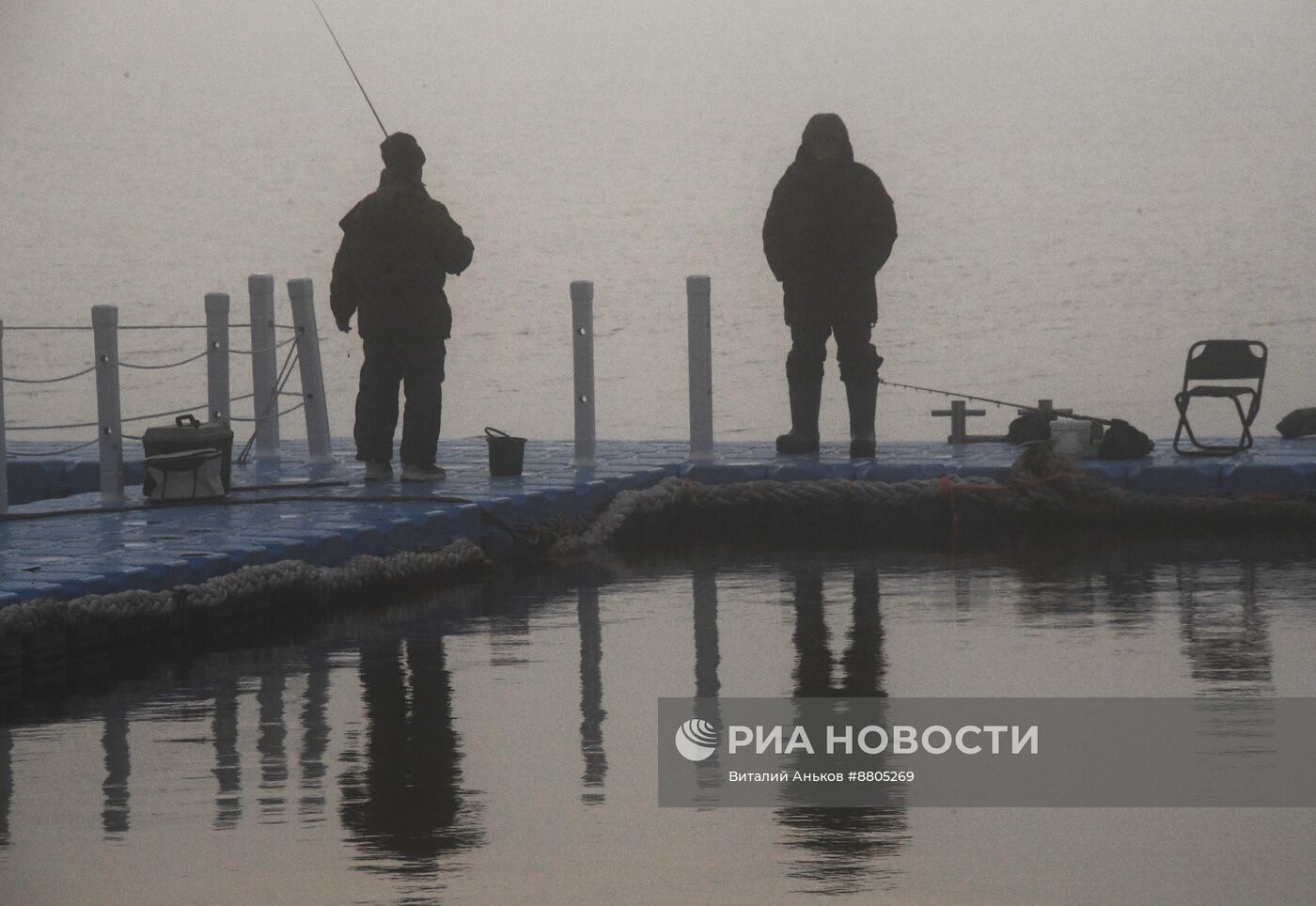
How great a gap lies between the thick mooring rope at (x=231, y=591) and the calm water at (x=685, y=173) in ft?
76.9

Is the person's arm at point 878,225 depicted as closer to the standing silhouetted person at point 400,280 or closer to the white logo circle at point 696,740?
the standing silhouetted person at point 400,280

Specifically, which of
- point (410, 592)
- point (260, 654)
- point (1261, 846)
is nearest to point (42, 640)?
point (260, 654)

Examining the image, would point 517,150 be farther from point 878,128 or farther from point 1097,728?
point 1097,728

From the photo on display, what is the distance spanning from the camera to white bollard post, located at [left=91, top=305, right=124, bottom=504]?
34.2 feet

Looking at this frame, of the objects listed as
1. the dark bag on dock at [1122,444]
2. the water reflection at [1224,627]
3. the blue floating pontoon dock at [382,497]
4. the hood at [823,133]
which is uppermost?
the hood at [823,133]

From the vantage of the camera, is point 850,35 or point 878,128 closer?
point 878,128

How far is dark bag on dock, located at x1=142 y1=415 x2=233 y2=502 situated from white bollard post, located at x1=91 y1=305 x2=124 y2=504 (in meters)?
0.15

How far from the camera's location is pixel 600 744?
604cm

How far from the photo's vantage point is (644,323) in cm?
4994

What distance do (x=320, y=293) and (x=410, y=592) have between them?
1518 inches

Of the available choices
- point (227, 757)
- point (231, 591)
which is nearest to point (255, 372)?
point (231, 591)

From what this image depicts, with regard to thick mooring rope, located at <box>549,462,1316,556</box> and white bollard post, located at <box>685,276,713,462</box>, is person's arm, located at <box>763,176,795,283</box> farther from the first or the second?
thick mooring rope, located at <box>549,462,1316,556</box>

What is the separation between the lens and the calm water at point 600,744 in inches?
182

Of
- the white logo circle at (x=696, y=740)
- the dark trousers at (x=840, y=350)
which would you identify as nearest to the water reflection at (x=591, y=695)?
the white logo circle at (x=696, y=740)
